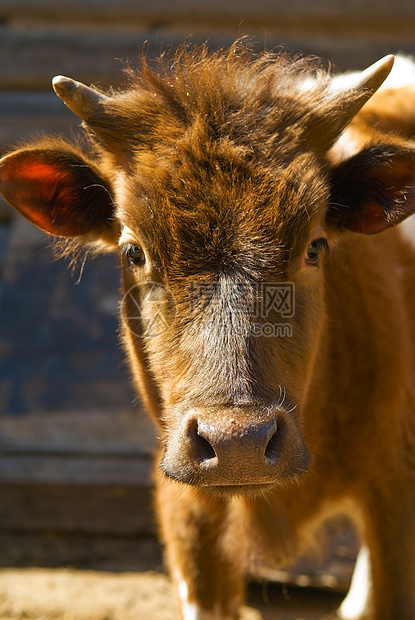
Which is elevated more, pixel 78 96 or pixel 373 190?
pixel 78 96

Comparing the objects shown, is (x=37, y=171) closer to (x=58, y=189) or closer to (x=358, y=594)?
(x=58, y=189)

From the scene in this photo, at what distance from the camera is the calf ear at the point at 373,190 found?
275 cm

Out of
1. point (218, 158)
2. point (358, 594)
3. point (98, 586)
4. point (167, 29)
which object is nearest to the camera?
point (218, 158)

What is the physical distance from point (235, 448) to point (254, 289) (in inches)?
20.9

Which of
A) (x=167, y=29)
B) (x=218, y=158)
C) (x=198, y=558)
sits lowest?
(x=198, y=558)

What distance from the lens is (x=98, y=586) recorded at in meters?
4.40

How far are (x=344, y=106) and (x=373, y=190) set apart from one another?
35 cm

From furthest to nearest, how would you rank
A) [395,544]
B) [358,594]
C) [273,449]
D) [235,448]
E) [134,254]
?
[358,594] → [395,544] → [134,254] → [273,449] → [235,448]

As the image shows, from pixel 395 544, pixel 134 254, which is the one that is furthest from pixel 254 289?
pixel 395 544

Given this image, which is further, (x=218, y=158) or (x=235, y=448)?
(x=218, y=158)

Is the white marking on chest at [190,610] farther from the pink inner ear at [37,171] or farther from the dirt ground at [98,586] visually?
the pink inner ear at [37,171]

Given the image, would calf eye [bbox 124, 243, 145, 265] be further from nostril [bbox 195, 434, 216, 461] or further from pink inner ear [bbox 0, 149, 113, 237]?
nostril [bbox 195, 434, 216, 461]

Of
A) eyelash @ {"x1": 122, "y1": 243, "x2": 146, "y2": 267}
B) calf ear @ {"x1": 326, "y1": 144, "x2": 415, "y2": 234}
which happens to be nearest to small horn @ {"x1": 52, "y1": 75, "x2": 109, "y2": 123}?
eyelash @ {"x1": 122, "y1": 243, "x2": 146, "y2": 267}

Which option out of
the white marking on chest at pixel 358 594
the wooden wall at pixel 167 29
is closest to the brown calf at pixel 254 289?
the white marking on chest at pixel 358 594
